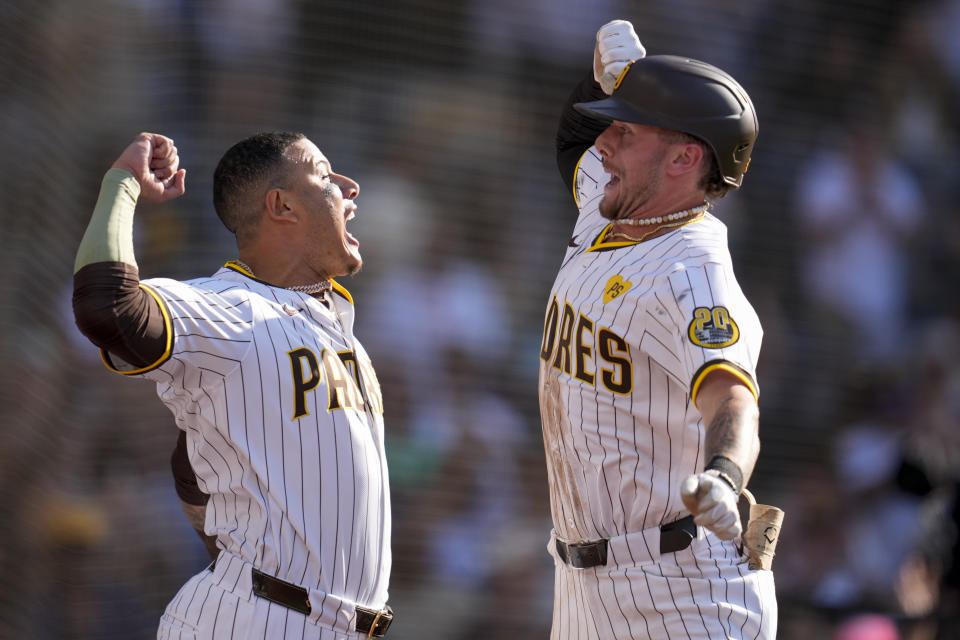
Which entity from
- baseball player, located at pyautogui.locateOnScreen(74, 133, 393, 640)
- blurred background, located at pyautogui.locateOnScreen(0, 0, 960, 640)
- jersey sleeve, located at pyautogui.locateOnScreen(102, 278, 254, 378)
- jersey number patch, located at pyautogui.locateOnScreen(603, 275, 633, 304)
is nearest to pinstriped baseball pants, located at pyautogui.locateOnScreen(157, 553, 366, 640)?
baseball player, located at pyautogui.locateOnScreen(74, 133, 393, 640)

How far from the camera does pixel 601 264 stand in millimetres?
2775

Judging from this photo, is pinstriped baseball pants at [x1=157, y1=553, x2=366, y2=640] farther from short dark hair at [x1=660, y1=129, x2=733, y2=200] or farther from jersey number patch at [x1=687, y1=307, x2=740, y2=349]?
short dark hair at [x1=660, y1=129, x2=733, y2=200]

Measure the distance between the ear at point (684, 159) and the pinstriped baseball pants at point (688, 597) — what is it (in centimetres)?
85

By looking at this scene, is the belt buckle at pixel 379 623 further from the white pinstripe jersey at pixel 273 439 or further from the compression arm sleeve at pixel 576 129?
the compression arm sleeve at pixel 576 129

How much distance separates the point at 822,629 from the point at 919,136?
328 centimetres

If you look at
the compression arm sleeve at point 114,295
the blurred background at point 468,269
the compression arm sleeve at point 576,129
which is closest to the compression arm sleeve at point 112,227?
the compression arm sleeve at point 114,295

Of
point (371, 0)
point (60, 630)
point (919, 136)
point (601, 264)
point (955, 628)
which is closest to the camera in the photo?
point (601, 264)

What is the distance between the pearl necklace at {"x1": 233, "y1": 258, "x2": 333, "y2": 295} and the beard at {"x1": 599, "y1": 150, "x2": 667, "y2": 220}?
75 centimetres

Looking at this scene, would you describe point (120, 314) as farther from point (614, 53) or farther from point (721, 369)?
point (614, 53)

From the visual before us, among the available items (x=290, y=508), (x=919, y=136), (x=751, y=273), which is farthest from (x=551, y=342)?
(x=919, y=136)

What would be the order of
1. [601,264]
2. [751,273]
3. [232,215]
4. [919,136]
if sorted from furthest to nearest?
[919,136], [751,273], [232,215], [601,264]

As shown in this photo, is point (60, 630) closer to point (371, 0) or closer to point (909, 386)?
point (371, 0)

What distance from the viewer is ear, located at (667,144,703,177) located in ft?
8.95

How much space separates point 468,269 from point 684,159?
10.3ft
